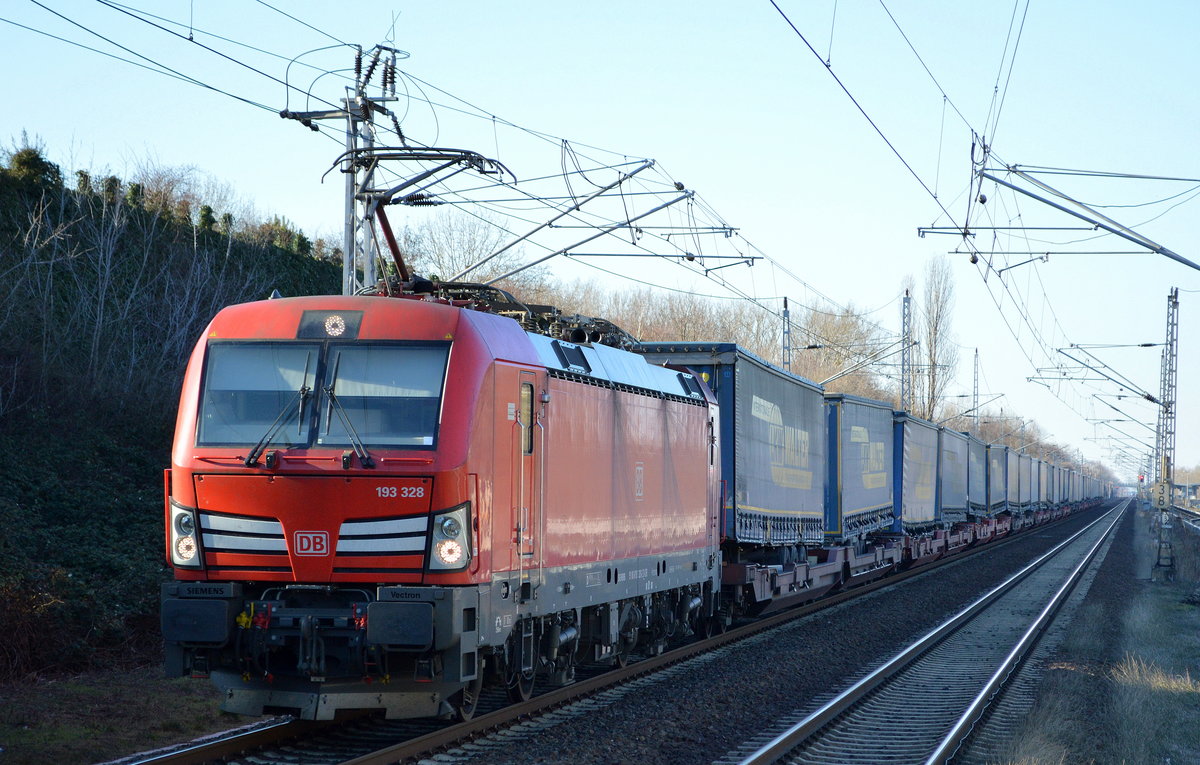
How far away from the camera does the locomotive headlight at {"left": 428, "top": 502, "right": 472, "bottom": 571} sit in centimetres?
835

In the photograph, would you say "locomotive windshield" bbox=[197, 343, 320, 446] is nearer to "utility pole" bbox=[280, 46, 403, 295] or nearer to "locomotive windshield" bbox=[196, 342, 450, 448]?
"locomotive windshield" bbox=[196, 342, 450, 448]

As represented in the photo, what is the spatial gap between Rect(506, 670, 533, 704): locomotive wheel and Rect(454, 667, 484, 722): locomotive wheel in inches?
31.6

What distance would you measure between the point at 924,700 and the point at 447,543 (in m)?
6.52

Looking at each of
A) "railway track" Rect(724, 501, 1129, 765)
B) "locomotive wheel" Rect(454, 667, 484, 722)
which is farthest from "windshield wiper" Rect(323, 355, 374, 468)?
"railway track" Rect(724, 501, 1129, 765)

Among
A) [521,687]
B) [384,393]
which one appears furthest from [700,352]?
[384,393]

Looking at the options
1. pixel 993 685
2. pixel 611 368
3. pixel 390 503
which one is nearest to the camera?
pixel 390 503

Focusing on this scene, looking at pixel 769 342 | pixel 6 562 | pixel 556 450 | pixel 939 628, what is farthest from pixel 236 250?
pixel 769 342

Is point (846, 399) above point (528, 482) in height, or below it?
above

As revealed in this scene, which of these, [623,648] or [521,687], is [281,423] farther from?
[623,648]

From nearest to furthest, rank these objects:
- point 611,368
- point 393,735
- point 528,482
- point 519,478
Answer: point 393,735
point 519,478
point 528,482
point 611,368

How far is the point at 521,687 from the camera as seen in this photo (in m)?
10.6

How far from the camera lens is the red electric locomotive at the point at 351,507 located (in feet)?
27.3

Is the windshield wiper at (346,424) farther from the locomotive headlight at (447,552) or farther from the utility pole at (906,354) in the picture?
the utility pole at (906,354)

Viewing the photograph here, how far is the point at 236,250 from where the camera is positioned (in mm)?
32188
